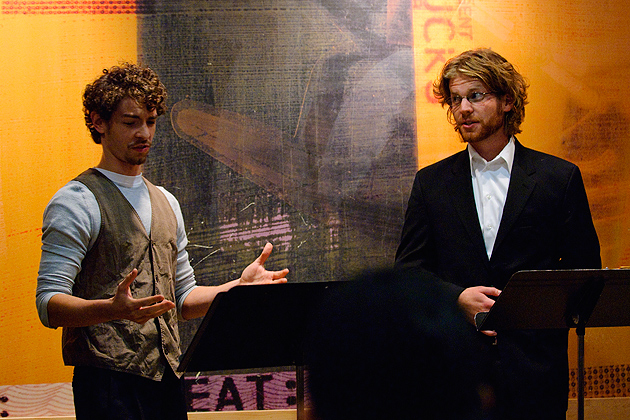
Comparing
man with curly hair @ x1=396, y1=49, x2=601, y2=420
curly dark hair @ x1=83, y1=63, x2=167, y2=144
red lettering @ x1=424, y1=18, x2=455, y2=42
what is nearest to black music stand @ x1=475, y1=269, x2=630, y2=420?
man with curly hair @ x1=396, y1=49, x2=601, y2=420

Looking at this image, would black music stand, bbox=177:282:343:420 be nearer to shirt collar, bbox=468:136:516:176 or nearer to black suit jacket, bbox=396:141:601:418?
black suit jacket, bbox=396:141:601:418

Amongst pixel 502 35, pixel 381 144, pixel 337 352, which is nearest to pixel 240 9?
pixel 381 144

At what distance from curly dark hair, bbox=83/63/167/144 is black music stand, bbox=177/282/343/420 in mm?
996

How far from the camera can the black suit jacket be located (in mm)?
1839

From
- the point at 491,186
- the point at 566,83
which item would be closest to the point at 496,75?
the point at 491,186

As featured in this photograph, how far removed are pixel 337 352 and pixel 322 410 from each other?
0.22 feet

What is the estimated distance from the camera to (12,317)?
116 inches

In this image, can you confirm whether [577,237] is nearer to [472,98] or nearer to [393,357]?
[472,98]

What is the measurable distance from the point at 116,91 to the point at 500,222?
4.86 ft

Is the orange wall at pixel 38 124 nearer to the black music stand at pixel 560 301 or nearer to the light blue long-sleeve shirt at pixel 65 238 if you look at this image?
the light blue long-sleeve shirt at pixel 65 238

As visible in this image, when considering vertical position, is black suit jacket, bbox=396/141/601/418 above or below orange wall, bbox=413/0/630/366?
below

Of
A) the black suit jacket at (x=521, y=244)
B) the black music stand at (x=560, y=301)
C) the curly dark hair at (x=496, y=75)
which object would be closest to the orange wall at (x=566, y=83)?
the curly dark hair at (x=496, y=75)

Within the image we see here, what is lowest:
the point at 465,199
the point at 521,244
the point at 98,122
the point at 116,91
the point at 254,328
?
the point at 254,328

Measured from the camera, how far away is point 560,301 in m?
1.52
